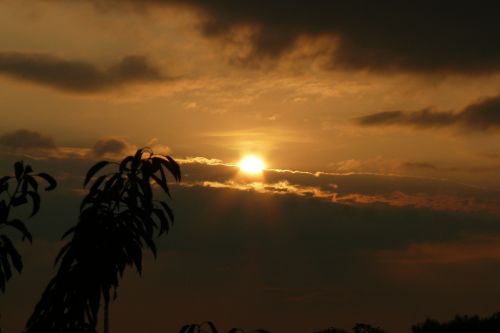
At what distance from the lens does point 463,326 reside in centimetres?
6012

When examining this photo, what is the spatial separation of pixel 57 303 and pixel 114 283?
0.95 meters

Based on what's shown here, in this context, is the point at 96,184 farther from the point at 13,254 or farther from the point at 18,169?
the point at 13,254

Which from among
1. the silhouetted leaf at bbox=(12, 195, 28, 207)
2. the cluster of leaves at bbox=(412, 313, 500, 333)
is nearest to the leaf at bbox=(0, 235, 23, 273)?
the silhouetted leaf at bbox=(12, 195, 28, 207)

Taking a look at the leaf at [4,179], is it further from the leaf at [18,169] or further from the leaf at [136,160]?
the leaf at [136,160]

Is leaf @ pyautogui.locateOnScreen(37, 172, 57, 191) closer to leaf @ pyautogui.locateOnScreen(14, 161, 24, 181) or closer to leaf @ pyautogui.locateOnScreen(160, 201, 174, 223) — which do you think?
leaf @ pyautogui.locateOnScreen(14, 161, 24, 181)

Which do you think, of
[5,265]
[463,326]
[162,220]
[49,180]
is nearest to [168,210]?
[162,220]

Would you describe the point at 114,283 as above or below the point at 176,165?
below

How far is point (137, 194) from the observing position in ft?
32.2

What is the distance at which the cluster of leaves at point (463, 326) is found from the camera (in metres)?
56.9

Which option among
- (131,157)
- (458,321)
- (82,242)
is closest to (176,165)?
(131,157)

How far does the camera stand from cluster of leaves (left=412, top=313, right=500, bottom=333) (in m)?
56.9

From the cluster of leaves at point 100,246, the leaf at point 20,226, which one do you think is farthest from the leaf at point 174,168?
the leaf at point 20,226

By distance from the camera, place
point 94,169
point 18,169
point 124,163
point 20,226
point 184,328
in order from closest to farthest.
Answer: point 184,328 < point 124,163 < point 94,169 < point 18,169 < point 20,226

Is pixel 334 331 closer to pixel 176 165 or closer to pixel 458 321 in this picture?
pixel 458 321
